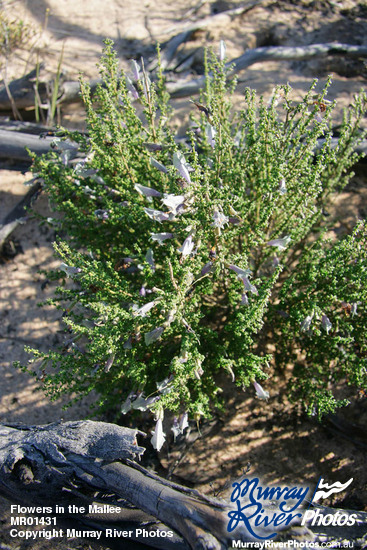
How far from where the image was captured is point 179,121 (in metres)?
4.09

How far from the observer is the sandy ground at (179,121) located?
9.25 ft

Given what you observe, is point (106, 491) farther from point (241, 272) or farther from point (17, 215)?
point (17, 215)

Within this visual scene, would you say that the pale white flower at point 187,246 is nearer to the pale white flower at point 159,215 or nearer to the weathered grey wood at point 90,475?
the pale white flower at point 159,215

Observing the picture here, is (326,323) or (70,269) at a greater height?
(70,269)

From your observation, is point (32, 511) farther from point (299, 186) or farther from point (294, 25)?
point (294, 25)

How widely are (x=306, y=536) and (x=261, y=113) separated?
2101mm

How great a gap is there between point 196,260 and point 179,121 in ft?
7.51

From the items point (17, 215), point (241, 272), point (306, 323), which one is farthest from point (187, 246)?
point (17, 215)

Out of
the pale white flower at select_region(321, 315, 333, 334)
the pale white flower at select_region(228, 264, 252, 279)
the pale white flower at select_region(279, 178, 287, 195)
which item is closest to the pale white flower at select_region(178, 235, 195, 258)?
the pale white flower at select_region(228, 264, 252, 279)

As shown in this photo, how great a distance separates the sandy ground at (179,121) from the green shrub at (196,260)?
0.30 meters

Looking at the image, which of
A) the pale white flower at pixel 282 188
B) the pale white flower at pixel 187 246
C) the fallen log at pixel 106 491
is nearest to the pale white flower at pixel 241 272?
the pale white flower at pixel 187 246

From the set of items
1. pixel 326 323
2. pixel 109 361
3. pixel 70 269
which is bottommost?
pixel 109 361

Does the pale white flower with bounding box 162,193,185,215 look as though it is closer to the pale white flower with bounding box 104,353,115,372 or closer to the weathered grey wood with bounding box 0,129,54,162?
the pale white flower with bounding box 104,353,115,372

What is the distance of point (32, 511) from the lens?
7.24 ft
